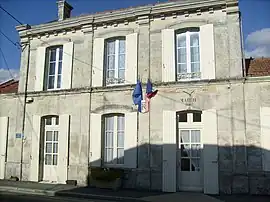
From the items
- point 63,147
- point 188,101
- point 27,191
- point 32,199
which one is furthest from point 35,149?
point 188,101

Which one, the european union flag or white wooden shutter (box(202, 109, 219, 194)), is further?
the european union flag

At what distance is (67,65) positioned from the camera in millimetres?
12727

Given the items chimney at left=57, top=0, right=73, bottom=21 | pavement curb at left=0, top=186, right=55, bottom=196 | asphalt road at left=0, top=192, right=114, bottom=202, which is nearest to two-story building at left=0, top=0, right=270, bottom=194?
chimney at left=57, top=0, right=73, bottom=21

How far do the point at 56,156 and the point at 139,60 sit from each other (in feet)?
17.9

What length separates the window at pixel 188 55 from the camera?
35.8ft

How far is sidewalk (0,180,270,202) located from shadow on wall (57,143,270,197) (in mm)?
210

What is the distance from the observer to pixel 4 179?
1292 cm

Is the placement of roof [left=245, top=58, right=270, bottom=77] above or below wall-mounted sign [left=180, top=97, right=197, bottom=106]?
above

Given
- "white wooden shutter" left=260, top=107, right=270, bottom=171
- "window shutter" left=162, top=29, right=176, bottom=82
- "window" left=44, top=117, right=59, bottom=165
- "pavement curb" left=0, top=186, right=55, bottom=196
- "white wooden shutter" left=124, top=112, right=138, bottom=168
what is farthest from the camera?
"window" left=44, top=117, right=59, bottom=165

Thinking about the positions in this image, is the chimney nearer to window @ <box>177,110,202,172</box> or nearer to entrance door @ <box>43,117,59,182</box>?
entrance door @ <box>43,117,59,182</box>

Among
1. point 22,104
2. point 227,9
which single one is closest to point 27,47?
point 22,104

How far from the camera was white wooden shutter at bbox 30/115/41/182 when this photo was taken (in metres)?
12.4

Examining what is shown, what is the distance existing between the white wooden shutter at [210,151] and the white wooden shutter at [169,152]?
1074 mm

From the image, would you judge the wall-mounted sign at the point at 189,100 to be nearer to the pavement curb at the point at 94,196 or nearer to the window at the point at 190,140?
the window at the point at 190,140
